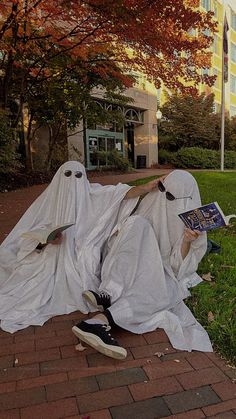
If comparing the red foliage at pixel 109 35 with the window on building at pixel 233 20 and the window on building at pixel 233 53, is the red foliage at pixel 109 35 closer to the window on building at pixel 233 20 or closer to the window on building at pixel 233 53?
the window on building at pixel 233 20

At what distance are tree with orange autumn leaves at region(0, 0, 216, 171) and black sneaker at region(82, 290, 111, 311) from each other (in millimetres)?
6777

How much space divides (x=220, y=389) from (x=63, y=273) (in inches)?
66.3

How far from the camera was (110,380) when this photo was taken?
2.40 metres

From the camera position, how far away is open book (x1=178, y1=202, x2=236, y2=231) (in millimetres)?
2773

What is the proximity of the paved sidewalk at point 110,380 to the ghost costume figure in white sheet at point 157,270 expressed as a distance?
135 millimetres

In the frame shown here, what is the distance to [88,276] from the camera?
11.4 ft

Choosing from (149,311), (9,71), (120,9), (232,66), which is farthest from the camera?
(232,66)

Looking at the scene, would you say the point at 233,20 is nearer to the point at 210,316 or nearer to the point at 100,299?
the point at 210,316

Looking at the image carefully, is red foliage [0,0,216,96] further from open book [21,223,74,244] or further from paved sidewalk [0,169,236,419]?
paved sidewalk [0,169,236,419]

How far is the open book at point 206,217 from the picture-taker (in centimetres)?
277

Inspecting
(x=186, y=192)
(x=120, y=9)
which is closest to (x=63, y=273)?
(x=186, y=192)

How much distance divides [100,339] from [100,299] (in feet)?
1.49

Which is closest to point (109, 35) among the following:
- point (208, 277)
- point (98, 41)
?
point (98, 41)

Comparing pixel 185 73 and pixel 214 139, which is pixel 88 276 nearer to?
pixel 185 73
